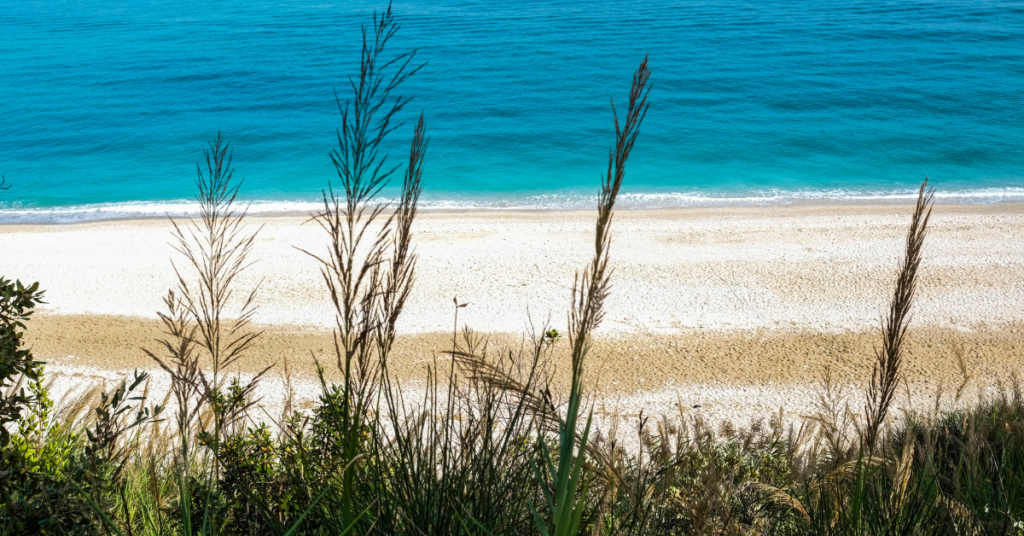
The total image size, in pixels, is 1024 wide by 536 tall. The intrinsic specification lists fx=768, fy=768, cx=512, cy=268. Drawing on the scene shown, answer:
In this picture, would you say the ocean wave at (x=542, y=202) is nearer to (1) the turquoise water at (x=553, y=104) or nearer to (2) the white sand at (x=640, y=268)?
(1) the turquoise water at (x=553, y=104)

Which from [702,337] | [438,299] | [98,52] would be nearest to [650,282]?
[702,337]

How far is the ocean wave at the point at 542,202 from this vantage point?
18547mm

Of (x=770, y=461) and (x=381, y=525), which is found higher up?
(x=381, y=525)

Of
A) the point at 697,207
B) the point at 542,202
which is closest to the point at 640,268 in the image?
the point at 697,207

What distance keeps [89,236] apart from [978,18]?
41.9 metres

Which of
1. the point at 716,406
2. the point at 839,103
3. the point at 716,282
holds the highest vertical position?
the point at 839,103

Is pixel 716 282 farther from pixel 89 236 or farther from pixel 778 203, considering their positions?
pixel 89 236

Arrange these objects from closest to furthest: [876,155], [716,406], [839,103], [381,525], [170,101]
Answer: [381,525], [716,406], [876,155], [839,103], [170,101]

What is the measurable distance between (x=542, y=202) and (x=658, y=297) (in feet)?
25.9

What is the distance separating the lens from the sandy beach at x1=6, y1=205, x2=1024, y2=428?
9094 mm

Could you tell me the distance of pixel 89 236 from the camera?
15453 millimetres

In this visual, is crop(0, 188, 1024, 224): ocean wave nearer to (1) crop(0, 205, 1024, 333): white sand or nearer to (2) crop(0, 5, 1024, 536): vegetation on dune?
(1) crop(0, 205, 1024, 333): white sand

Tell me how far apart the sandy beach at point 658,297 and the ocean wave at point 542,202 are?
5.25ft

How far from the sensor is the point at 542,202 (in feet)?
62.4
